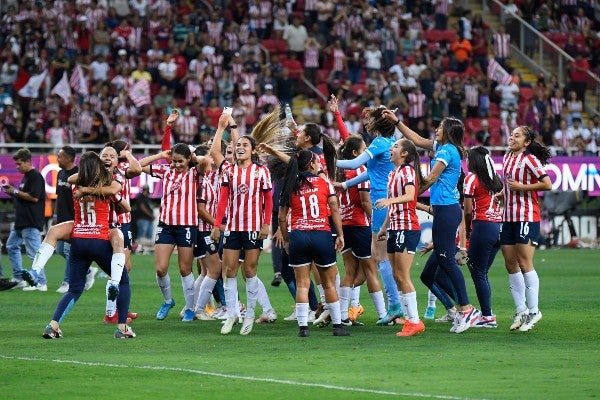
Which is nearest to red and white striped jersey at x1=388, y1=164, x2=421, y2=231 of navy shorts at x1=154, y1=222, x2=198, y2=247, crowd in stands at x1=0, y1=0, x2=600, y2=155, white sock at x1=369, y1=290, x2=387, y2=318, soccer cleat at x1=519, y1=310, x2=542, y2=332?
white sock at x1=369, y1=290, x2=387, y2=318

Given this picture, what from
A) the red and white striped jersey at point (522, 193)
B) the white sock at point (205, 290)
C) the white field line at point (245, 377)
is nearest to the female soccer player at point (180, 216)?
the white sock at point (205, 290)

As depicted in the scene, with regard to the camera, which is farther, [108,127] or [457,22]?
[457,22]

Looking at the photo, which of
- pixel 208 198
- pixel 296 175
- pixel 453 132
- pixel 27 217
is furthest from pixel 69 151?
pixel 453 132

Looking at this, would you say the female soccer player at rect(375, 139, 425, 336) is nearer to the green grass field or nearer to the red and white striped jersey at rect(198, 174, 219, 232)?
the green grass field

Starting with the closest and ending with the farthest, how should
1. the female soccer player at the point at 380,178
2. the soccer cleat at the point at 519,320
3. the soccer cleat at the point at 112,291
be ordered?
the soccer cleat at the point at 112,291 < the soccer cleat at the point at 519,320 < the female soccer player at the point at 380,178

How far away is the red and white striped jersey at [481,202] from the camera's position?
15.4m

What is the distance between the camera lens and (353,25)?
39094mm

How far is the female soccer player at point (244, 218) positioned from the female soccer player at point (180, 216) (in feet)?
4.77

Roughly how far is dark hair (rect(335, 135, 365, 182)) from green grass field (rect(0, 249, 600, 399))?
74.9 inches

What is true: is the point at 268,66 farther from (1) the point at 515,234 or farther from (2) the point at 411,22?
(1) the point at 515,234

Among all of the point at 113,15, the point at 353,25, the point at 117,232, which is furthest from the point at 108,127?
the point at 117,232

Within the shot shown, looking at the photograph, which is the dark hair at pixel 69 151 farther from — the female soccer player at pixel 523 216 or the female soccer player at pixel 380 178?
the female soccer player at pixel 523 216

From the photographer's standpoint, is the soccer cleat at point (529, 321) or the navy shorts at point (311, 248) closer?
the navy shorts at point (311, 248)

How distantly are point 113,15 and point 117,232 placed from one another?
76.1 feet
